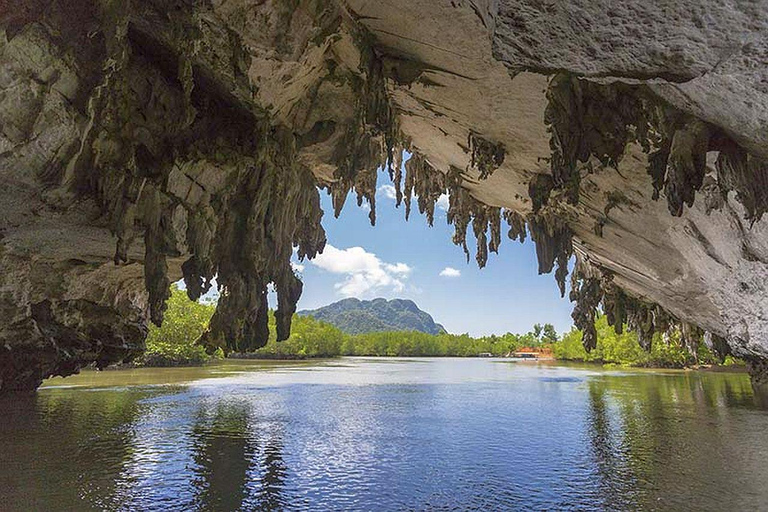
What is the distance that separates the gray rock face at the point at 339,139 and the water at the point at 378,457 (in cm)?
276

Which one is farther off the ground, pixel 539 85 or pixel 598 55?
pixel 539 85

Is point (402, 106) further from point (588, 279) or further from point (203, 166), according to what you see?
point (588, 279)

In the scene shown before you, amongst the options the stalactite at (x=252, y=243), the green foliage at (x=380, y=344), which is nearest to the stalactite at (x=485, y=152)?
the stalactite at (x=252, y=243)

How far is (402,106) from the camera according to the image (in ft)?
39.0

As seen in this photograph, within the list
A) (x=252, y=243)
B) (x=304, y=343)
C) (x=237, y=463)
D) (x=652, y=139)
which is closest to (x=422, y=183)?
(x=252, y=243)

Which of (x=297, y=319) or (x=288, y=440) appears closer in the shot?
(x=288, y=440)

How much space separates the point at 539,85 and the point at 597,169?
129 inches

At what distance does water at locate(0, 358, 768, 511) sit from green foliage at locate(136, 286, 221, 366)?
34.2m

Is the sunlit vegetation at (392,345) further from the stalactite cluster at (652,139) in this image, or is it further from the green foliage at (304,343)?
the stalactite cluster at (652,139)

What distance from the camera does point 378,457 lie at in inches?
341

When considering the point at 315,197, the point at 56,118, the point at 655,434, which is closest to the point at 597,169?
the point at 655,434

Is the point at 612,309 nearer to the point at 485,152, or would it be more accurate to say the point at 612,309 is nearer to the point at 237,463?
the point at 485,152

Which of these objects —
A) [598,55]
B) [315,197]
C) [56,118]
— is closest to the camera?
[598,55]

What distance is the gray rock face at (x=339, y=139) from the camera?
454 centimetres
